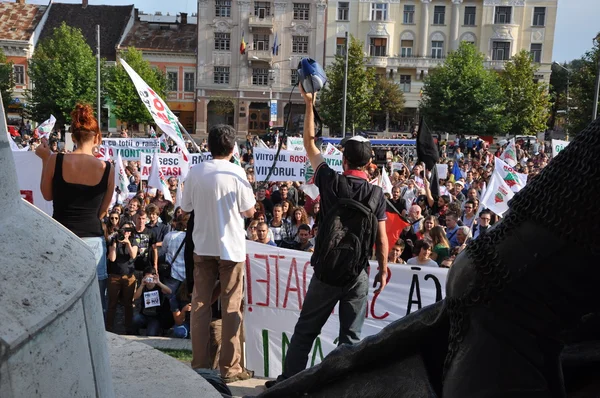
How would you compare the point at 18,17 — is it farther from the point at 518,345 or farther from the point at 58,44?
the point at 518,345

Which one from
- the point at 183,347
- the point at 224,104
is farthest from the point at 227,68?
the point at 183,347

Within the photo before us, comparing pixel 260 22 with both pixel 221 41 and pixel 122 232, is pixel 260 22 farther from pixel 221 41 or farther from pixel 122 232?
pixel 122 232

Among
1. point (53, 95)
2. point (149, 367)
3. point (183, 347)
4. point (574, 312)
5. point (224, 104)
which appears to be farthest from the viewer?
point (224, 104)

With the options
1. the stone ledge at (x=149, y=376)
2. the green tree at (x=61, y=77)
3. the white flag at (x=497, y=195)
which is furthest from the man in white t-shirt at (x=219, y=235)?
the green tree at (x=61, y=77)

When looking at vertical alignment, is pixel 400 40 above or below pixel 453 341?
above

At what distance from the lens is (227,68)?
5944 cm

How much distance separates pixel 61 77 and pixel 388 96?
26.9 metres

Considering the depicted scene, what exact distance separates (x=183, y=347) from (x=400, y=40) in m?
56.4

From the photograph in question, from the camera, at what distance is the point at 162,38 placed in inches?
2450

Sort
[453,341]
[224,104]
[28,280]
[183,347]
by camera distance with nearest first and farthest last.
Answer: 1. [28,280]
2. [453,341]
3. [183,347]
4. [224,104]

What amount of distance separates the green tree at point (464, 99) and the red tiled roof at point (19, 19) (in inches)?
1471

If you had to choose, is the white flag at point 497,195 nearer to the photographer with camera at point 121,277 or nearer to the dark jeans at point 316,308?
the photographer with camera at point 121,277

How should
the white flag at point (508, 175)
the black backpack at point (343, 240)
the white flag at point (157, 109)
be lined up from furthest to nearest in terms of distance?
the white flag at point (508, 175), the white flag at point (157, 109), the black backpack at point (343, 240)

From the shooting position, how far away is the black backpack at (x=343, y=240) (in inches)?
154
